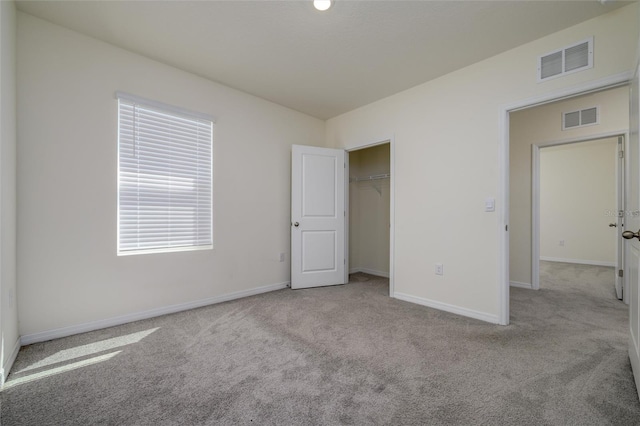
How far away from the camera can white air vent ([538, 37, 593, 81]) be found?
225 centimetres

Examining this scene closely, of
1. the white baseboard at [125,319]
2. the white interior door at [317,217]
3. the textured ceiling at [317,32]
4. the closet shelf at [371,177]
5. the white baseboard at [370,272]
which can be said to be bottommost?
the white baseboard at [370,272]

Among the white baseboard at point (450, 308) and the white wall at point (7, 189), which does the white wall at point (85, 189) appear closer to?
the white wall at point (7, 189)

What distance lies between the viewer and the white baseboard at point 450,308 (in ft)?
8.98

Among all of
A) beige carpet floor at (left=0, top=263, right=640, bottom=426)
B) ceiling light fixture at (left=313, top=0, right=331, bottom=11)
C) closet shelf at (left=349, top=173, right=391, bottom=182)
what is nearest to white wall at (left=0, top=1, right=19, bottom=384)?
beige carpet floor at (left=0, top=263, right=640, bottom=426)

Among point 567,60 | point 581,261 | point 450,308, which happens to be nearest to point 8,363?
point 450,308

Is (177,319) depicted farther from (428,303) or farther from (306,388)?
(428,303)

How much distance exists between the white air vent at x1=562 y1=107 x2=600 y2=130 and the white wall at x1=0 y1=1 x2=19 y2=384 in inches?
229

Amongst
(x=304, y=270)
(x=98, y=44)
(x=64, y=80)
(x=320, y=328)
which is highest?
(x=98, y=44)

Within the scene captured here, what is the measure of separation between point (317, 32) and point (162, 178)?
2082mm

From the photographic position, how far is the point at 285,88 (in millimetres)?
3469

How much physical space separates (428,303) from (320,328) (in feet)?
4.59

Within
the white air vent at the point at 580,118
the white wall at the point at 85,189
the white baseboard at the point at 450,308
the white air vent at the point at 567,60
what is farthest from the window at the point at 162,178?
the white air vent at the point at 580,118

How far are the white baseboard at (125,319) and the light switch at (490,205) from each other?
2810 millimetres

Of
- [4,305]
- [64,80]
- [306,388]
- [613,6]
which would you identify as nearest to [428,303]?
[306,388]
